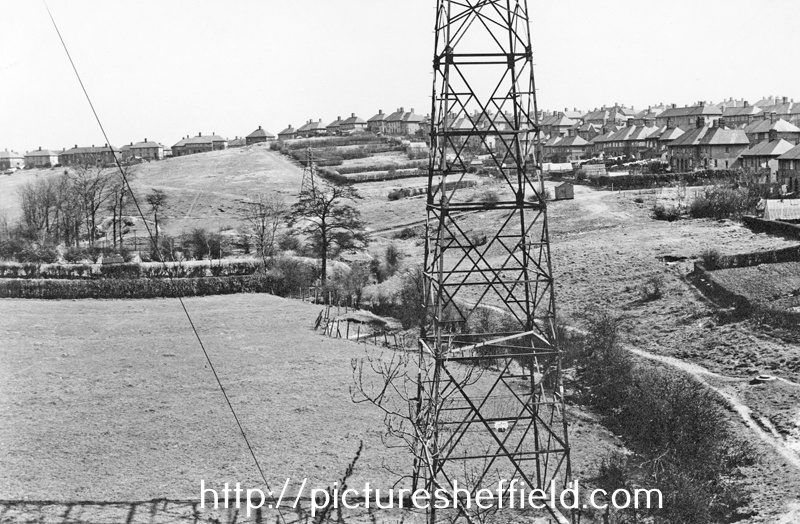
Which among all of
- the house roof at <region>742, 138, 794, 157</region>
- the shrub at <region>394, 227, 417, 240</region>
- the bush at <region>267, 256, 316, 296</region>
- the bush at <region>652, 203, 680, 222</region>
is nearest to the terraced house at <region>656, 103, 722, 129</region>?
the house roof at <region>742, 138, 794, 157</region>

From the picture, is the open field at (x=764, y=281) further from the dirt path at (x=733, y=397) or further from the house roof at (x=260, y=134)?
the house roof at (x=260, y=134)

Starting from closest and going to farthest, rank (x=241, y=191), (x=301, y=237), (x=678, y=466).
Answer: (x=678, y=466), (x=301, y=237), (x=241, y=191)

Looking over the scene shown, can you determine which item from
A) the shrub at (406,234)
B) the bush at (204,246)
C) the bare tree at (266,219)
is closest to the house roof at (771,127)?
the shrub at (406,234)

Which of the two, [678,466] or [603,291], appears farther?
[603,291]

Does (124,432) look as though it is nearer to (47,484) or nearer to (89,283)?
(47,484)

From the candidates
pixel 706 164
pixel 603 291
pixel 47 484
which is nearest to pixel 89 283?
pixel 47 484

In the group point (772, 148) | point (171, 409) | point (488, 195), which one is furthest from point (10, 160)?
point (171, 409)

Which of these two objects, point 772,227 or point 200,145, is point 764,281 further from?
point 200,145

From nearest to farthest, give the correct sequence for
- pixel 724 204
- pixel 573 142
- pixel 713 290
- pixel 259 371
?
pixel 259 371
pixel 713 290
pixel 724 204
pixel 573 142
